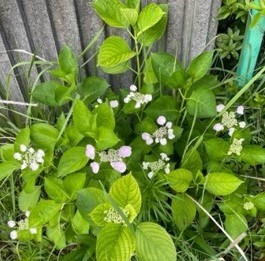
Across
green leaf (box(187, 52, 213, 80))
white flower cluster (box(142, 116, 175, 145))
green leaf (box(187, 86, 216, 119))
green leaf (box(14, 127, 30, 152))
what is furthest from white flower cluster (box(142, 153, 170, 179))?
green leaf (box(14, 127, 30, 152))

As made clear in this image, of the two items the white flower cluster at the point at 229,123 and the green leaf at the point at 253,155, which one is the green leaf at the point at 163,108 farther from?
the green leaf at the point at 253,155

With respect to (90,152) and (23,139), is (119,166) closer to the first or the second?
(90,152)

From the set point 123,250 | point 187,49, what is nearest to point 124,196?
point 123,250

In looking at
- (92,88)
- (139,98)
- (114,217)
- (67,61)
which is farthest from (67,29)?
(114,217)

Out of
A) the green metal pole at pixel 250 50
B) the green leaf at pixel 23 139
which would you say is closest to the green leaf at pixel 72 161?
the green leaf at pixel 23 139

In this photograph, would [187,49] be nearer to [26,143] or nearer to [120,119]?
[120,119]

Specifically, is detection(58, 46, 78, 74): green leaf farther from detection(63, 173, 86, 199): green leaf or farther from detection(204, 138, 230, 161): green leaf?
detection(204, 138, 230, 161): green leaf
